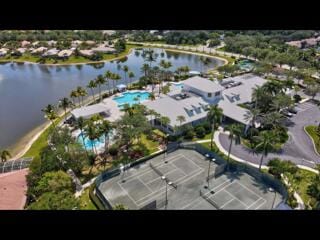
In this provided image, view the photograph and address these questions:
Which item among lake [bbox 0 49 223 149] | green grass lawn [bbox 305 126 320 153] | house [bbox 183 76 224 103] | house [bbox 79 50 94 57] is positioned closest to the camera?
green grass lawn [bbox 305 126 320 153]

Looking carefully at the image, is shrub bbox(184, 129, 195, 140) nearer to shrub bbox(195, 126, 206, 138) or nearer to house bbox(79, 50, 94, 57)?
shrub bbox(195, 126, 206, 138)

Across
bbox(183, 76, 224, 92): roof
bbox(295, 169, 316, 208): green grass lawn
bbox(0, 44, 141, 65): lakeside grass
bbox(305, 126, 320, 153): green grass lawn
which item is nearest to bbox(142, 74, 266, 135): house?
bbox(183, 76, 224, 92): roof

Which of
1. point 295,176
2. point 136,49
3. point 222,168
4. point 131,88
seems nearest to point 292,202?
point 295,176

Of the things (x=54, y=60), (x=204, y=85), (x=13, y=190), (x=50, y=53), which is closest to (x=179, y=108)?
(x=204, y=85)

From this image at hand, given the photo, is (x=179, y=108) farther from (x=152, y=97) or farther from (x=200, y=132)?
(x=152, y=97)

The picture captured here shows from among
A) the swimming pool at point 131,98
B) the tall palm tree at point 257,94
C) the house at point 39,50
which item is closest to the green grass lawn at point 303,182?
the tall palm tree at point 257,94
